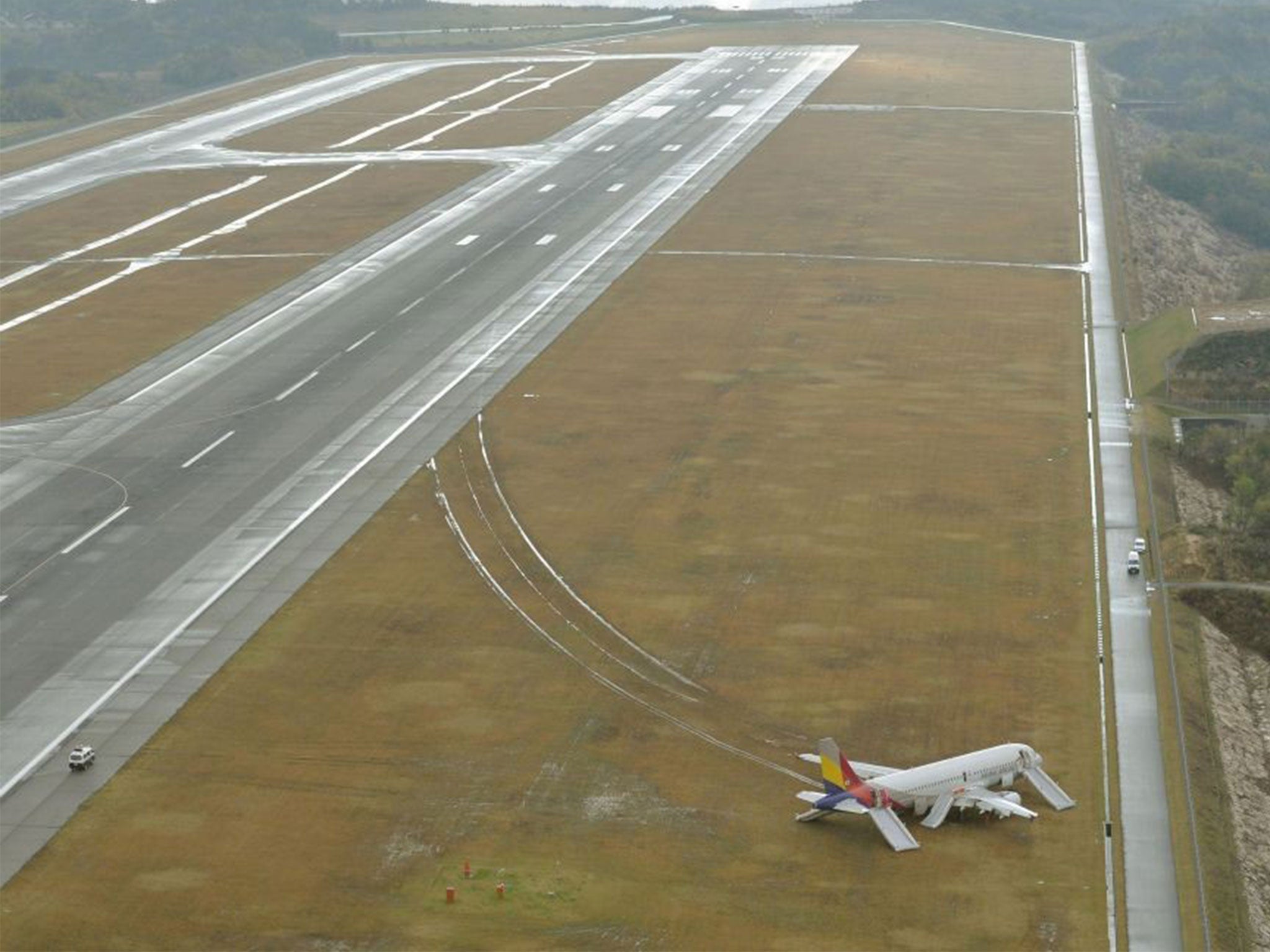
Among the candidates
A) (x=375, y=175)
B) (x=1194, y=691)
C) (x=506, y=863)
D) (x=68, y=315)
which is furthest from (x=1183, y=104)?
(x=506, y=863)

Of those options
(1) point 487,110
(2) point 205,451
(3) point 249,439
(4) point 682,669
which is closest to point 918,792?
(4) point 682,669

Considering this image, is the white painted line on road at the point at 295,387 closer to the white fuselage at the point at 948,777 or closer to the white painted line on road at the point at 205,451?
the white painted line on road at the point at 205,451

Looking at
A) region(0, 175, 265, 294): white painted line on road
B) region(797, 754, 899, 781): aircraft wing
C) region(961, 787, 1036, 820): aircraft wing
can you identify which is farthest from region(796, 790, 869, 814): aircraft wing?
region(0, 175, 265, 294): white painted line on road

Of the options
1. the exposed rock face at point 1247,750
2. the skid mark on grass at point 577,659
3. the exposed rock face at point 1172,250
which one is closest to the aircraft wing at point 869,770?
the skid mark on grass at point 577,659

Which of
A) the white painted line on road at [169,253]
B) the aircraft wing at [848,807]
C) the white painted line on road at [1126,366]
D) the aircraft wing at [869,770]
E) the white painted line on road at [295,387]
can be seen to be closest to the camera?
the aircraft wing at [848,807]

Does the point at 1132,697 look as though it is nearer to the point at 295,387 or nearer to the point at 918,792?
the point at 918,792
